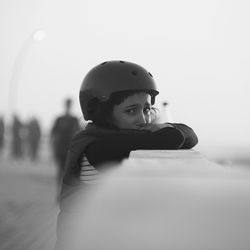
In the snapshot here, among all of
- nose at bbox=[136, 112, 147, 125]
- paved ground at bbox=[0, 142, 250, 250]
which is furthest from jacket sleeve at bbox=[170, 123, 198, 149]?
paved ground at bbox=[0, 142, 250, 250]

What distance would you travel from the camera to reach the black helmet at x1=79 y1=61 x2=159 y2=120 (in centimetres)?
286

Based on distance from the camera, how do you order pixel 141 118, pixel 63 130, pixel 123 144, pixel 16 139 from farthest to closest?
pixel 16 139 < pixel 63 130 < pixel 141 118 < pixel 123 144

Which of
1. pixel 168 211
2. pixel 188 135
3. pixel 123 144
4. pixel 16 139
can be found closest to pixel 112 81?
pixel 188 135

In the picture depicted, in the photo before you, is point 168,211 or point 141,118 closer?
point 168,211

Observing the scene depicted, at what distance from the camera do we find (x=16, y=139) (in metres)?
29.5

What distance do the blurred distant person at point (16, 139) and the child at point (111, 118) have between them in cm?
2538

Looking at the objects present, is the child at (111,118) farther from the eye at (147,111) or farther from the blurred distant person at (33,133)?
the blurred distant person at (33,133)

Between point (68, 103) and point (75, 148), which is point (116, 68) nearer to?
point (75, 148)

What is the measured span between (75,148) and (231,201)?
1.12 m

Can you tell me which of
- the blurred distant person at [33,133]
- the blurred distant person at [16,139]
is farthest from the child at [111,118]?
the blurred distant person at [33,133]

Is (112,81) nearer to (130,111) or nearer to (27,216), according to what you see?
(130,111)

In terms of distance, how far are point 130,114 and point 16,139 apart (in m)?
27.3

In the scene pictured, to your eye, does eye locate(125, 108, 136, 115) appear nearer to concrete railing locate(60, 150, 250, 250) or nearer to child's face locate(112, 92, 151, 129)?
child's face locate(112, 92, 151, 129)

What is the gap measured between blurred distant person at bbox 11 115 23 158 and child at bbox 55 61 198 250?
25.4 metres
